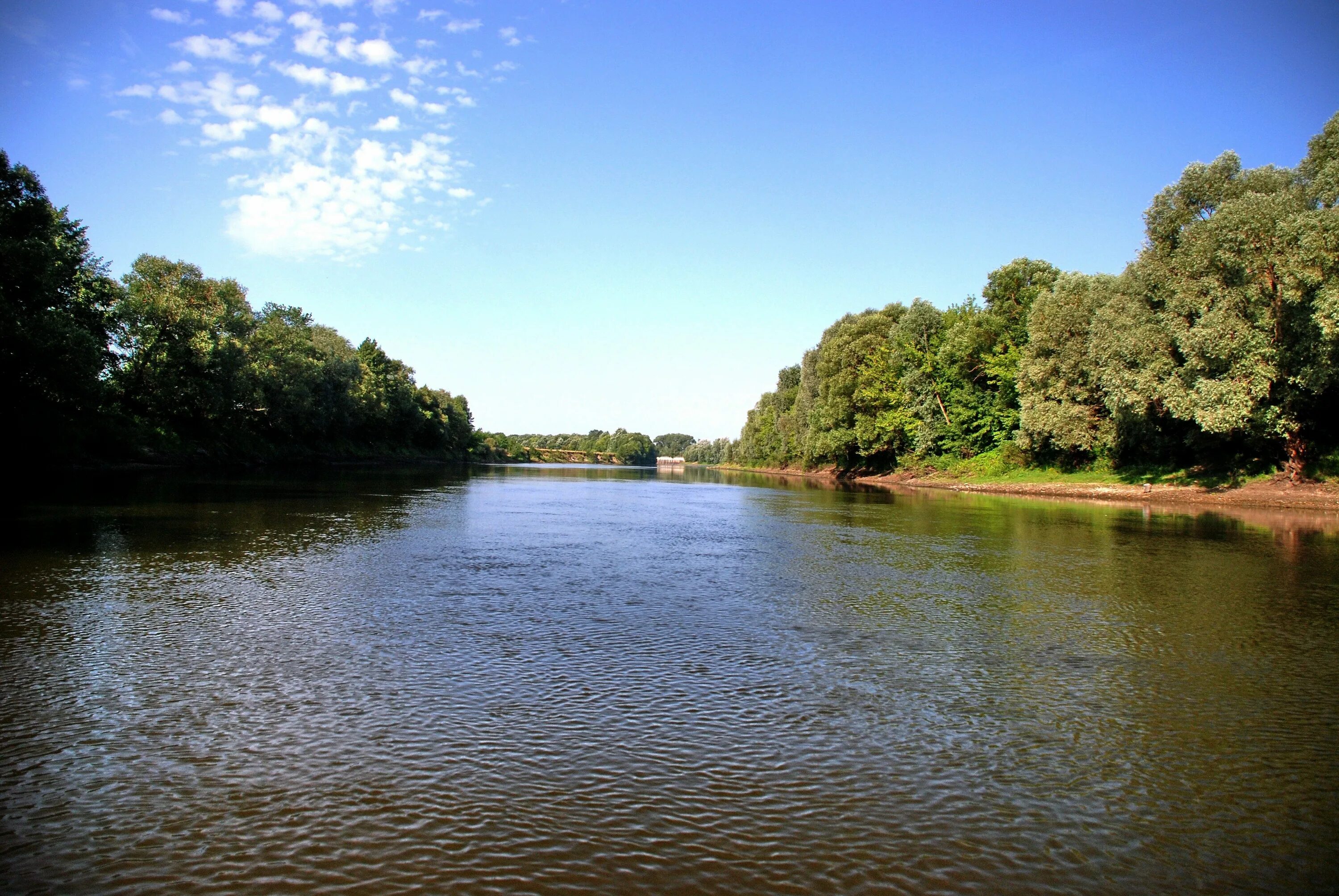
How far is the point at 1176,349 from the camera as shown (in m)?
40.3

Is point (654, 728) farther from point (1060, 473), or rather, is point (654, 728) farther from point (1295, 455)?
point (1060, 473)

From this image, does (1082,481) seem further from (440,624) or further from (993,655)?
(440,624)

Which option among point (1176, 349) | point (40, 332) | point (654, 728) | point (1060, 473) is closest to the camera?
point (654, 728)

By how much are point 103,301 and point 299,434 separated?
36846 mm

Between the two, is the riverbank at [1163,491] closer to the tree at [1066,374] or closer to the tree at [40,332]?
the tree at [1066,374]

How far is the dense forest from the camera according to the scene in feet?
111

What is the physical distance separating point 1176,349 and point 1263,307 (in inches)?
239

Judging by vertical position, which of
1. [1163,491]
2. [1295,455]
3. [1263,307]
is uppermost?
[1263,307]

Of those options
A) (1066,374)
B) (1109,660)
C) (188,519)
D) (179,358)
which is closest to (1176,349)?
(1066,374)

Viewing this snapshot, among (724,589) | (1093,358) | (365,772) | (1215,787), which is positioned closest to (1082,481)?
(1093,358)

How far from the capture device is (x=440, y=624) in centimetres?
1080

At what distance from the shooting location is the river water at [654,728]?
479cm

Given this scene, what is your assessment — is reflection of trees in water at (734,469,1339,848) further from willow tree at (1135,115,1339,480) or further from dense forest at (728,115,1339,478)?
dense forest at (728,115,1339,478)

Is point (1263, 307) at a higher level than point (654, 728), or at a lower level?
higher
